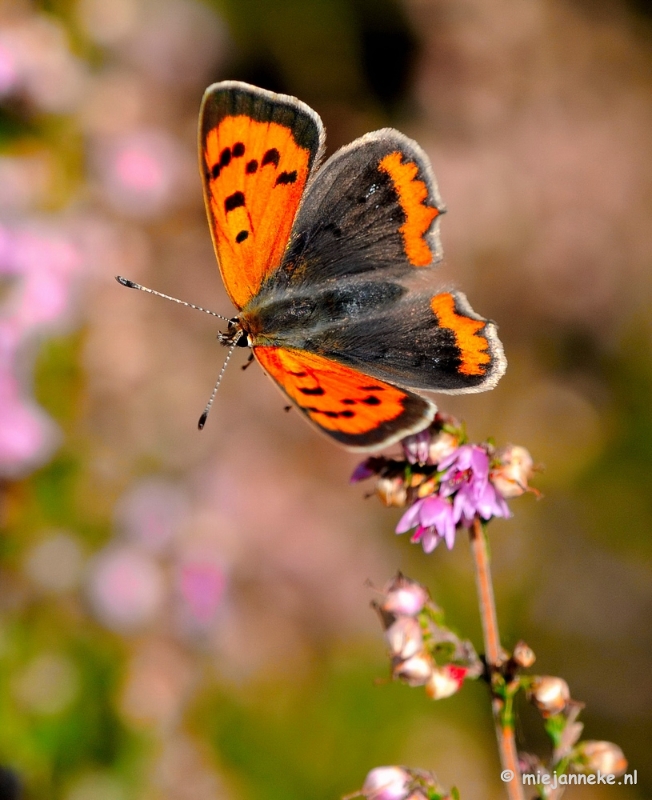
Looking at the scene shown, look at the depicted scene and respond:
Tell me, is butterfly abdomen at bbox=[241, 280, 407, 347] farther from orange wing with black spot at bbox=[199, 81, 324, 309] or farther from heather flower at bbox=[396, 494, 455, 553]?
heather flower at bbox=[396, 494, 455, 553]

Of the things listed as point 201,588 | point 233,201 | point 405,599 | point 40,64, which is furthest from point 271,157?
point 201,588

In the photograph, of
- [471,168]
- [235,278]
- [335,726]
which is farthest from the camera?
[471,168]

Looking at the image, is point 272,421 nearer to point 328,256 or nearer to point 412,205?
point 328,256

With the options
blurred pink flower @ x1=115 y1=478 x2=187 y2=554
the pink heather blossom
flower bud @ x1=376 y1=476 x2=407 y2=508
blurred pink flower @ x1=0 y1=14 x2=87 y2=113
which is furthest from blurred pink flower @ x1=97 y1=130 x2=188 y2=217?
the pink heather blossom

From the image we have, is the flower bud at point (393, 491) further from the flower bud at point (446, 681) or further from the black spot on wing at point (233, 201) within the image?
the black spot on wing at point (233, 201)

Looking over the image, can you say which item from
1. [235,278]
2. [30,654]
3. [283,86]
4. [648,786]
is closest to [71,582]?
[30,654]

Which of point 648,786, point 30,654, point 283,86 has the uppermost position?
point 283,86

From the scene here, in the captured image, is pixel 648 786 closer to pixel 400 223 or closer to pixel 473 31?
pixel 400 223
